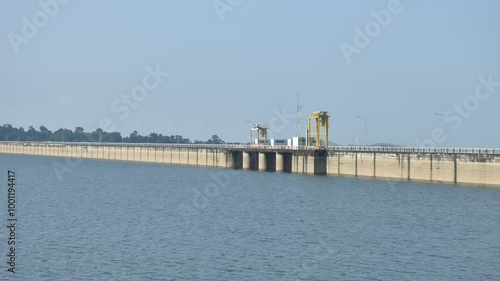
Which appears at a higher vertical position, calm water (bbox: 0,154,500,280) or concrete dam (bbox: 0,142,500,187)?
concrete dam (bbox: 0,142,500,187)

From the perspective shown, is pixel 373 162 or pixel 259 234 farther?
pixel 373 162

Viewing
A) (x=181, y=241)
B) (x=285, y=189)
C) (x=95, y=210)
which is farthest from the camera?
(x=285, y=189)

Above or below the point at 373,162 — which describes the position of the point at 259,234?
below

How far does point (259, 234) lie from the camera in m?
54.8

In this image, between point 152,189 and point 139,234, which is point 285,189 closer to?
point 152,189

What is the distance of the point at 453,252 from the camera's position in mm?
48000

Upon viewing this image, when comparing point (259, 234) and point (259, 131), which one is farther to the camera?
point (259, 131)

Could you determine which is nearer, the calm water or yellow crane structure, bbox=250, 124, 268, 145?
the calm water

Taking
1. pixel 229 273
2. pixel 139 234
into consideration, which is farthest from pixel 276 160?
pixel 229 273

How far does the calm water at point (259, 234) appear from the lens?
42.2 meters

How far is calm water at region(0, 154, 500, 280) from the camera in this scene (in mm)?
42250

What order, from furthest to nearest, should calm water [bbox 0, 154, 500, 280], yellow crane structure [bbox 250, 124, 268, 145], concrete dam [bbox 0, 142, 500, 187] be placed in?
yellow crane structure [bbox 250, 124, 268, 145]
concrete dam [bbox 0, 142, 500, 187]
calm water [bbox 0, 154, 500, 280]

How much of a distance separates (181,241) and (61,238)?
8721 millimetres

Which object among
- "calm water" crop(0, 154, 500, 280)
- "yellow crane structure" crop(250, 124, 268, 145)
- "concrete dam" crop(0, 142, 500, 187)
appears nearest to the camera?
"calm water" crop(0, 154, 500, 280)
